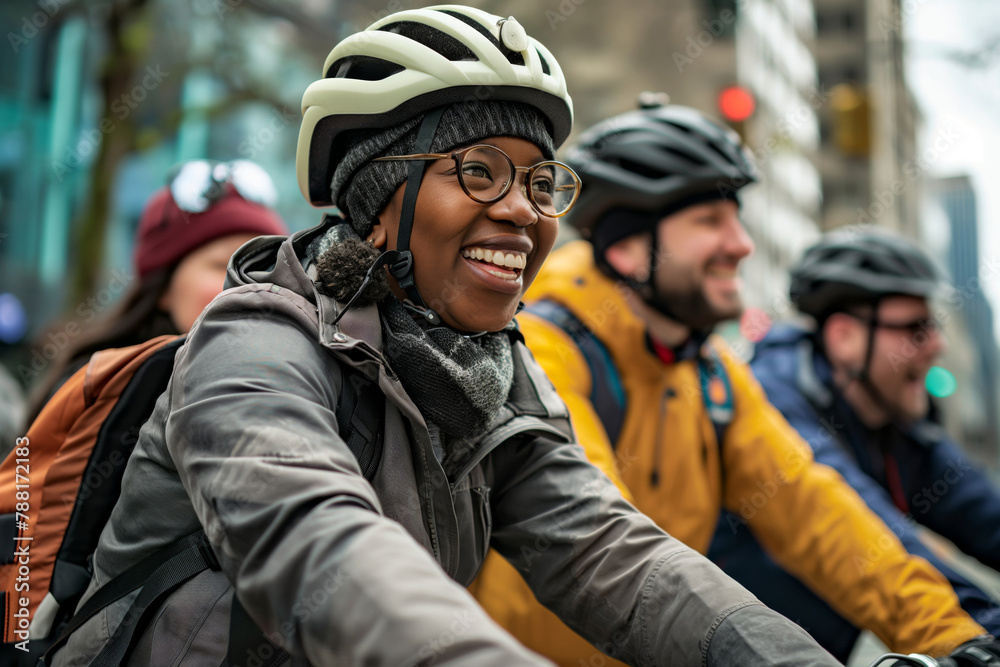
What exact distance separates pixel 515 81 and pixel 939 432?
4018mm

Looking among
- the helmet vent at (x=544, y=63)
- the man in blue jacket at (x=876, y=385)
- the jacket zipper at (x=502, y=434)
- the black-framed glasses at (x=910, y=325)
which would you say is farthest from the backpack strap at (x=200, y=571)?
the black-framed glasses at (x=910, y=325)

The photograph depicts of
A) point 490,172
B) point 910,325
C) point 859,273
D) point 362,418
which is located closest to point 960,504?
point 910,325

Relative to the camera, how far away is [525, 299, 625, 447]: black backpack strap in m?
3.85

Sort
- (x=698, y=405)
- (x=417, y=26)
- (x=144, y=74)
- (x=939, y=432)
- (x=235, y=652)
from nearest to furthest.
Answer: (x=235, y=652), (x=417, y=26), (x=698, y=405), (x=939, y=432), (x=144, y=74)

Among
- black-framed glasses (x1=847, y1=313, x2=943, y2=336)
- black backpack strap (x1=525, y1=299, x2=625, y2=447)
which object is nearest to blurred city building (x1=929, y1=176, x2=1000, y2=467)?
black-framed glasses (x1=847, y1=313, x2=943, y2=336)

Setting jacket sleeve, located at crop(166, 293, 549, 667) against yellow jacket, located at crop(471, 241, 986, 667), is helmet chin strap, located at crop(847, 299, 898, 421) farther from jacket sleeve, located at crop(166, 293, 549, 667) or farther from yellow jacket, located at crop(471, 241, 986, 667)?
jacket sleeve, located at crop(166, 293, 549, 667)

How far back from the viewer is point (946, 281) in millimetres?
5562

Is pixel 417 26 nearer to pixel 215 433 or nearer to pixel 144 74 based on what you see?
pixel 215 433

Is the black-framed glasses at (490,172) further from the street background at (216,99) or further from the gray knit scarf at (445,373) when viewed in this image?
the street background at (216,99)

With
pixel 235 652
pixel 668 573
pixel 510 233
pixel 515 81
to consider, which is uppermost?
pixel 515 81

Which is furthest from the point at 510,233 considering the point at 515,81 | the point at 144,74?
the point at 144,74

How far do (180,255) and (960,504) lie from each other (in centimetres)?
411

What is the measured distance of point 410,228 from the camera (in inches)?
94.6

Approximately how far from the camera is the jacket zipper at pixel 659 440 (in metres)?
3.92
